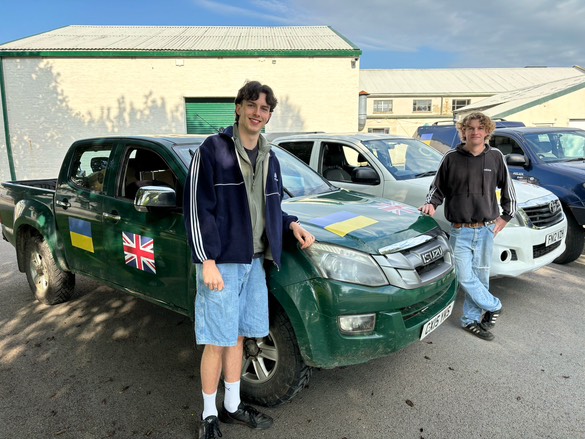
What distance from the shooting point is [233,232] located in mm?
2295

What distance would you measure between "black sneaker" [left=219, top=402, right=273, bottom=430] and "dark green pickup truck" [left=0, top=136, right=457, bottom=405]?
14 centimetres

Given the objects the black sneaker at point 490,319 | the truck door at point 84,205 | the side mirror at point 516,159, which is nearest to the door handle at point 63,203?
the truck door at point 84,205

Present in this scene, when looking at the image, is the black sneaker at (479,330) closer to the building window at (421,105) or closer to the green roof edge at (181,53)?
the green roof edge at (181,53)

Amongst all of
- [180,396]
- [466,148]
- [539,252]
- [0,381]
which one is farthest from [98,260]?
Result: [539,252]

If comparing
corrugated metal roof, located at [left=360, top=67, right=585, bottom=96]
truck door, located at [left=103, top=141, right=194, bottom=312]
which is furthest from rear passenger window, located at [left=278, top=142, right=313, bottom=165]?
corrugated metal roof, located at [left=360, top=67, right=585, bottom=96]

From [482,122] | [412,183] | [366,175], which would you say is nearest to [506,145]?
[412,183]

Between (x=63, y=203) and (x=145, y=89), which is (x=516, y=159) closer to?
(x=63, y=203)

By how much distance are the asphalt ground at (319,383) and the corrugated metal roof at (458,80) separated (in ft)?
123

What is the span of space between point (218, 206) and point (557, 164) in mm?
5651

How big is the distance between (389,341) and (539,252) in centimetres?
272

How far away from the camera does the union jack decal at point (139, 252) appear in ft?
10.5

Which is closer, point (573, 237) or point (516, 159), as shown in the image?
point (573, 237)

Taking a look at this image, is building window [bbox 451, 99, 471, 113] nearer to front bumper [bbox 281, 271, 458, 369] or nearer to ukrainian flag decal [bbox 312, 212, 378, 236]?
ukrainian flag decal [bbox 312, 212, 378, 236]

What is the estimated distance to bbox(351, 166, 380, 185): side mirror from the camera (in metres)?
5.11
